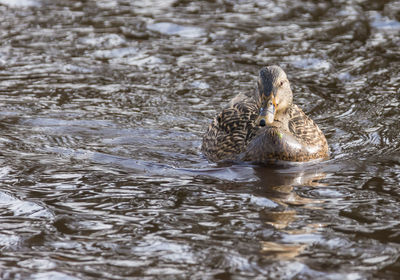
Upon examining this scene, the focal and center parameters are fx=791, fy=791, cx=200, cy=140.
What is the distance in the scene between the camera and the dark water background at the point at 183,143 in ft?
19.0

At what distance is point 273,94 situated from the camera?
823cm

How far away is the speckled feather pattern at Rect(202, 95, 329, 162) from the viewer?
839 cm

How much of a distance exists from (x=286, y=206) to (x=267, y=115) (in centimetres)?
131

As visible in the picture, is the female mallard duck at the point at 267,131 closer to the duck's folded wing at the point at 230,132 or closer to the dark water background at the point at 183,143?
the duck's folded wing at the point at 230,132

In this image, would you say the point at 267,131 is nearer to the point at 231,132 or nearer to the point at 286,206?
the point at 231,132

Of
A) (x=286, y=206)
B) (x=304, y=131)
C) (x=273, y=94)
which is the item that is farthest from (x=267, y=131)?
(x=286, y=206)

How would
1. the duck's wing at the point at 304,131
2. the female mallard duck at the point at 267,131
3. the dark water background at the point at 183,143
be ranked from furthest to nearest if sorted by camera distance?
1. the duck's wing at the point at 304,131
2. the female mallard duck at the point at 267,131
3. the dark water background at the point at 183,143

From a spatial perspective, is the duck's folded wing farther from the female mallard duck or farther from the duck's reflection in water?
the duck's reflection in water

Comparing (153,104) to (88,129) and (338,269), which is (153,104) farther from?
(338,269)

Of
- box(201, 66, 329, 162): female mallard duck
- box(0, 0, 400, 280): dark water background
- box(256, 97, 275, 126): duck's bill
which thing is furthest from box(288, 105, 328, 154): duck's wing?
box(256, 97, 275, 126): duck's bill

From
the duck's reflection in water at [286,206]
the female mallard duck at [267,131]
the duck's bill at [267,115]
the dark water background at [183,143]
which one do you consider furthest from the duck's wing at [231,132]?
the duck's bill at [267,115]

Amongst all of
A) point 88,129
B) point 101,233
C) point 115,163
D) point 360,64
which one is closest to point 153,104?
point 88,129

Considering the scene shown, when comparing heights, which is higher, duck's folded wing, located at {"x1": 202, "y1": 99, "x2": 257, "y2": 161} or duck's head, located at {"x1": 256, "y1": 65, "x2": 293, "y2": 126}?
duck's head, located at {"x1": 256, "y1": 65, "x2": 293, "y2": 126}

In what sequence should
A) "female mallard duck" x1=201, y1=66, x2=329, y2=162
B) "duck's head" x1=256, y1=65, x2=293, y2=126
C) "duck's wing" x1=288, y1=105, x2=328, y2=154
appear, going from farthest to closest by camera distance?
1. "duck's wing" x1=288, y1=105, x2=328, y2=154
2. "female mallard duck" x1=201, y1=66, x2=329, y2=162
3. "duck's head" x1=256, y1=65, x2=293, y2=126
